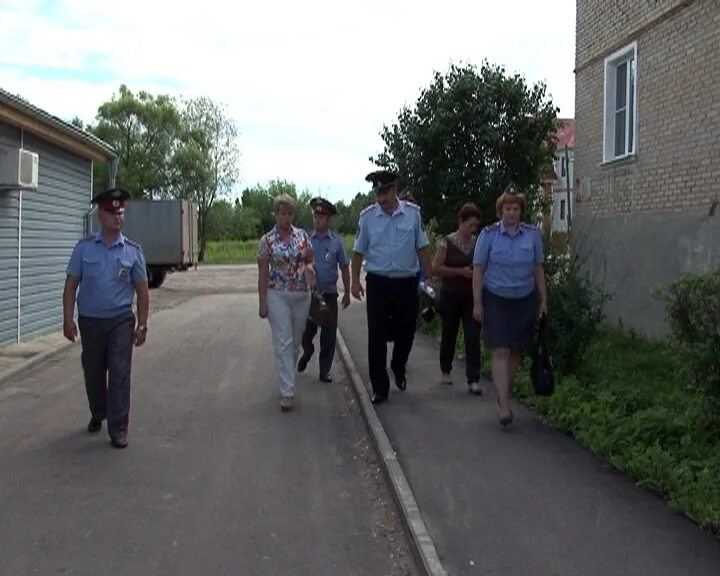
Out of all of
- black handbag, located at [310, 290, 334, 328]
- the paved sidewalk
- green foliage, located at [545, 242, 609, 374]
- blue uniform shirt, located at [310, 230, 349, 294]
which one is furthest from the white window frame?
the paved sidewalk

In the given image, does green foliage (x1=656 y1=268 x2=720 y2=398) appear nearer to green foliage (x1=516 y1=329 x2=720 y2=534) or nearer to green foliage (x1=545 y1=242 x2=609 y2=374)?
green foliage (x1=516 y1=329 x2=720 y2=534)

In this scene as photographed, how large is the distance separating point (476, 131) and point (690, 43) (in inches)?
219

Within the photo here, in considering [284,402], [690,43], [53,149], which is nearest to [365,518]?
[284,402]

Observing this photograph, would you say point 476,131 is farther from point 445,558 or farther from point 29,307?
point 445,558

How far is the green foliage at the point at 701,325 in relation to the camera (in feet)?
19.9

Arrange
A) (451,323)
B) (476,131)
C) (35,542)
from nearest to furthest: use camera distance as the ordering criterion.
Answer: (35,542) < (451,323) < (476,131)

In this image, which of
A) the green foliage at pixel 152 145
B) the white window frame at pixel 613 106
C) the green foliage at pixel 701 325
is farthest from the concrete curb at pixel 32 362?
the green foliage at pixel 152 145

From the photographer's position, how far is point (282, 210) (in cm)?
808

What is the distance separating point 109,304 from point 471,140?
10.1m

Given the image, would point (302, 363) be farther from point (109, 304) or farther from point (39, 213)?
point (39, 213)

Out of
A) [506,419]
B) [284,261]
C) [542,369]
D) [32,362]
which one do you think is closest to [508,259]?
[542,369]

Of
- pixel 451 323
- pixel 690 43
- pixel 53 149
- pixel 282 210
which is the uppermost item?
pixel 690 43

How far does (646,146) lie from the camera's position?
38.3ft

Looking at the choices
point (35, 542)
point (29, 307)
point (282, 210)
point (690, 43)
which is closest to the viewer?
point (35, 542)
